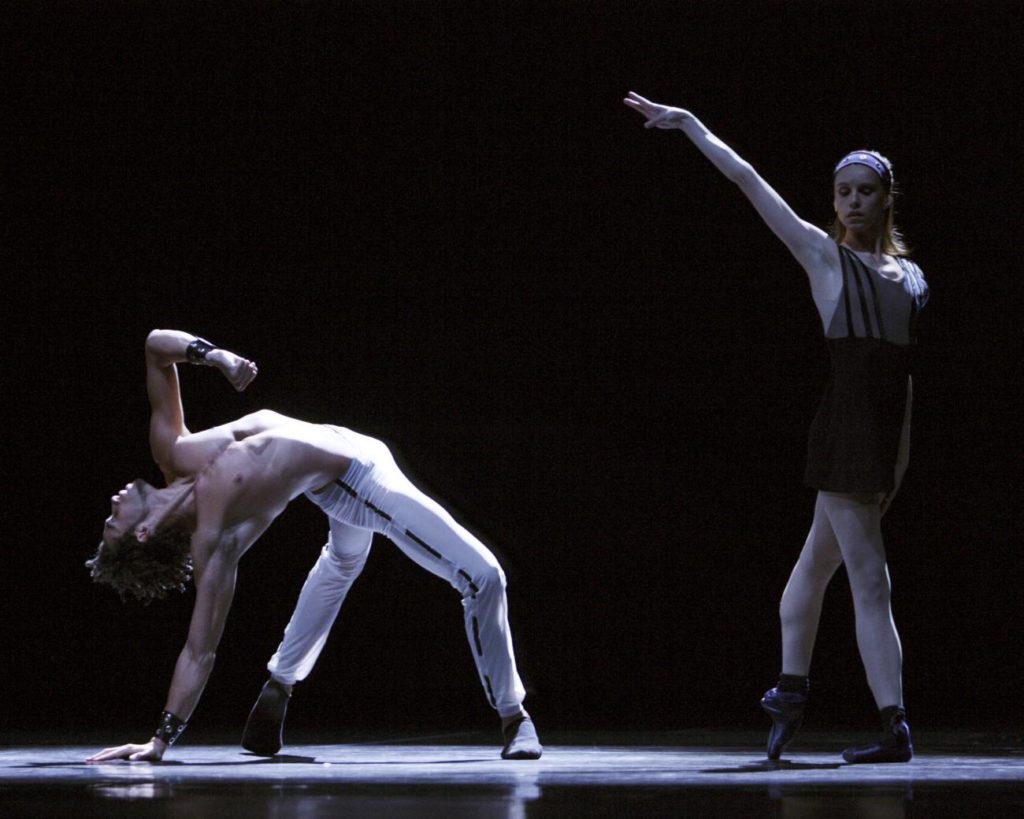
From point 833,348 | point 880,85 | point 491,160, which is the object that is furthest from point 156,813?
point 880,85

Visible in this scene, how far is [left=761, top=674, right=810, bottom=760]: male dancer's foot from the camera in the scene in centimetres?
314

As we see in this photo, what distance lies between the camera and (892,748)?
2.97 metres

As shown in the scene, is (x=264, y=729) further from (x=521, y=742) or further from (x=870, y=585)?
(x=870, y=585)

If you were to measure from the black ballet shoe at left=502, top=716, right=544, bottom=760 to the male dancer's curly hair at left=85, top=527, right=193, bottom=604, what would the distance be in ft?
2.78

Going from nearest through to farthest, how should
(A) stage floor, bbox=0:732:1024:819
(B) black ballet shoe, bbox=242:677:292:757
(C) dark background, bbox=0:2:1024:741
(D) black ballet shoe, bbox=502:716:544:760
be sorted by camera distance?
1. (A) stage floor, bbox=0:732:1024:819
2. (D) black ballet shoe, bbox=502:716:544:760
3. (B) black ballet shoe, bbox=242:677:292:757
4. (C) dark background, bbox=0:2:1024:741

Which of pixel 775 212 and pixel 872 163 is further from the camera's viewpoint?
pixel 872 163

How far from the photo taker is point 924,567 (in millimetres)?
5246

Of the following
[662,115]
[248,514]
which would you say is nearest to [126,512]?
[248,514]

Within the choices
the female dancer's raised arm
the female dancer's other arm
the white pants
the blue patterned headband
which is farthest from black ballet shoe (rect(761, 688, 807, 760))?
the blue patterned headband

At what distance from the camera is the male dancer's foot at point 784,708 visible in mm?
3137

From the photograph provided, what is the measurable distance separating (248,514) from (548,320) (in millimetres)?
2192

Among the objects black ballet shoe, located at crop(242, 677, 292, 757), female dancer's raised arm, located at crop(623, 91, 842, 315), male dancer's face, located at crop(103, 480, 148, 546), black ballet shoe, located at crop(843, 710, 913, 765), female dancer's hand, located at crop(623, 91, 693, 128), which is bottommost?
black ballet shoe, located at crop(242, 677, 292, 757)

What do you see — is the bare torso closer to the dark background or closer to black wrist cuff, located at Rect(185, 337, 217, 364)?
black wrist cuff, located at Rect(185, 337, 217, 364)

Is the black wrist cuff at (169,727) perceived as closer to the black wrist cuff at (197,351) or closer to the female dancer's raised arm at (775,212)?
the black wrist cuff at (197,351)
